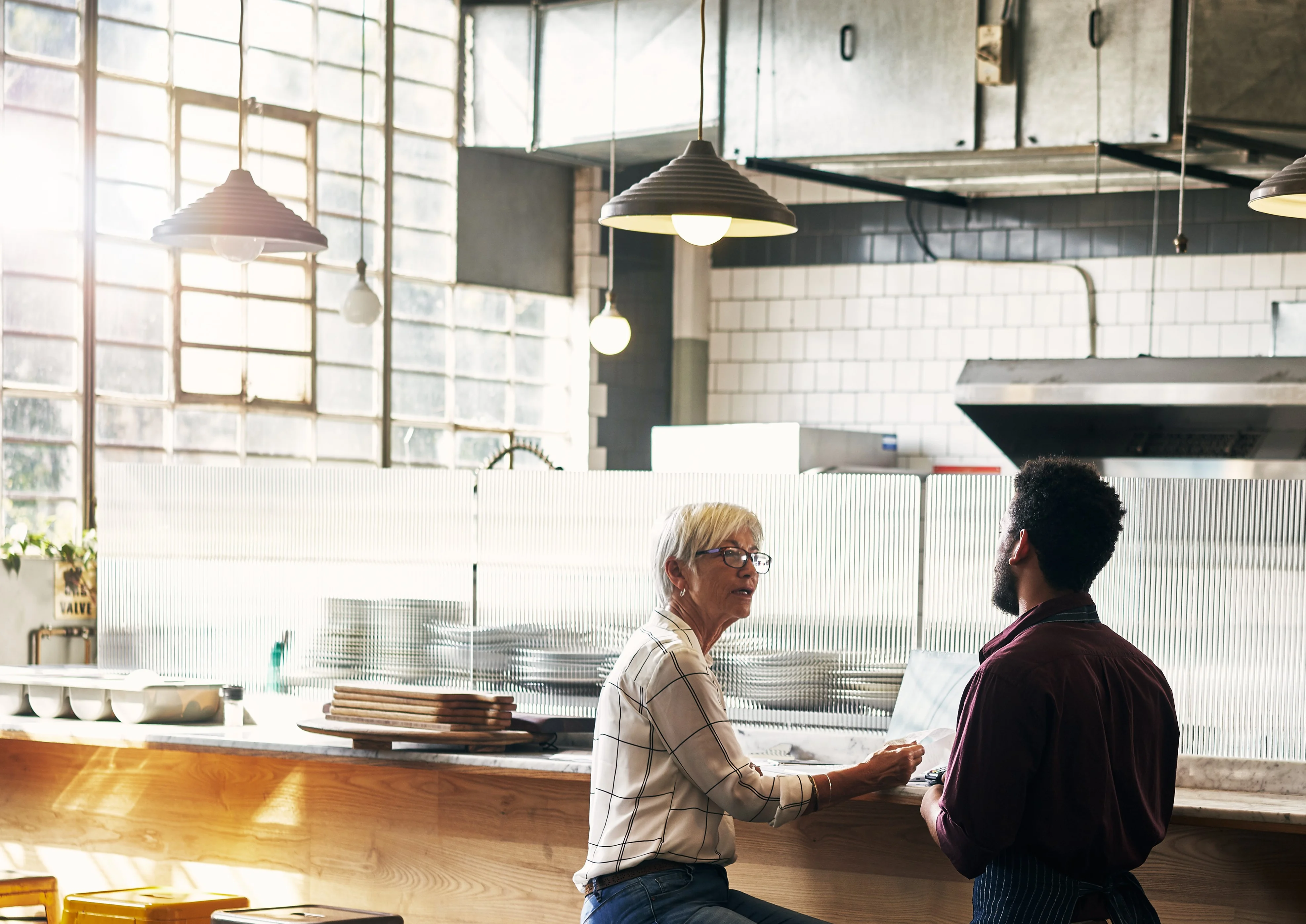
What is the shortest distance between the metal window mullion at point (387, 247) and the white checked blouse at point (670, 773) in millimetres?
5310

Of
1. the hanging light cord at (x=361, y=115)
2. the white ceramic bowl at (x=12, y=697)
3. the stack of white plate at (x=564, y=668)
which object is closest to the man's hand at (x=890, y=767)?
the stack of white plate at (x=564, y=668)

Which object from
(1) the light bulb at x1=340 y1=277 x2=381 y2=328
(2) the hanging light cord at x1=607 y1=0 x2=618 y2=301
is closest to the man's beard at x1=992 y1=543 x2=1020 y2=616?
(2) the hanging light cord at x1=607 y1=0 x2=618 y2=301

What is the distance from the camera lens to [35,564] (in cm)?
468

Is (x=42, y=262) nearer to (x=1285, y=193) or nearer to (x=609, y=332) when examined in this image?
(x=609, y=332)

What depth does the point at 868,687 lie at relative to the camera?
378 centimetres

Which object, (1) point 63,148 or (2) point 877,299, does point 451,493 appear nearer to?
(1) point 63,148

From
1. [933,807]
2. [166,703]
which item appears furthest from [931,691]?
[166,703]

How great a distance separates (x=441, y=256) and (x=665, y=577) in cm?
565

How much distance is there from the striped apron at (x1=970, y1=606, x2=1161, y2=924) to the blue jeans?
1.60ft

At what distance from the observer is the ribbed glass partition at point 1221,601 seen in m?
3.44

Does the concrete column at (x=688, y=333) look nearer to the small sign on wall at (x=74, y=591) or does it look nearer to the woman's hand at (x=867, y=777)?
the small sign on wall at (x=74, y=591)

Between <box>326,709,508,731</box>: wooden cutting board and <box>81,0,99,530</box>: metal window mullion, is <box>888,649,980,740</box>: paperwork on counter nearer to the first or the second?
<box>326,709,508,731</box>: wooden cutting board

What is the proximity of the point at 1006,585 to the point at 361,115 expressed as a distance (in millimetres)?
6021

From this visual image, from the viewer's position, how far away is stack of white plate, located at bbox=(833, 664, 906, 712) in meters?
3.75
